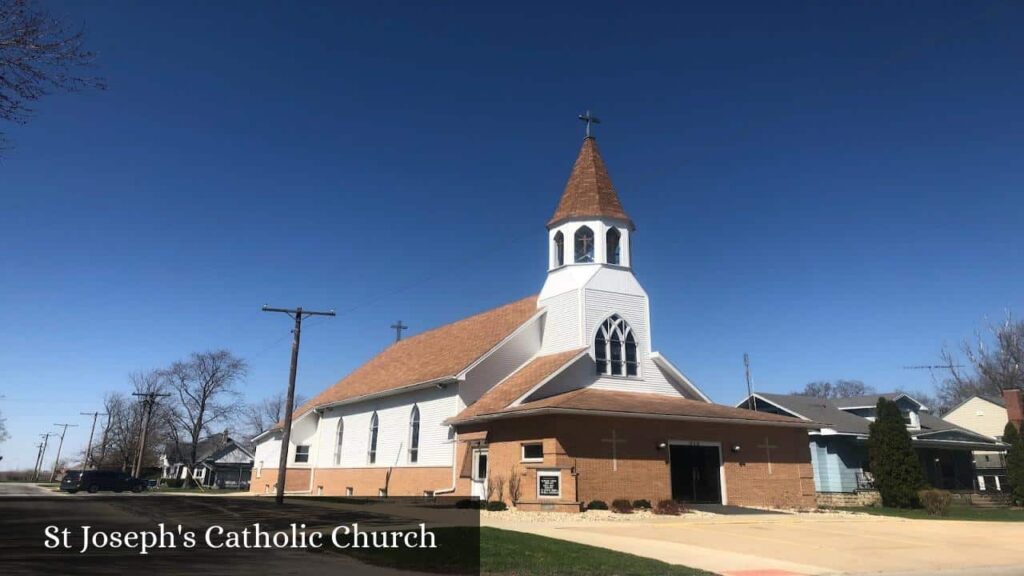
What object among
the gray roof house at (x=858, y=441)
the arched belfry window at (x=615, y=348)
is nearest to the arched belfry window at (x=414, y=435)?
the arched belfry window at (x=615, y=348)

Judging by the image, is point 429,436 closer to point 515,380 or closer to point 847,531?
point 515,380

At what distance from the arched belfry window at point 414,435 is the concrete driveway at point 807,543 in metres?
11.8

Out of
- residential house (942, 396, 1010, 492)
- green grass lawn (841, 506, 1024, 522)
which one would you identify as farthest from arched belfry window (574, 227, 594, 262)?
residential house (942, 396, 1010, 492)

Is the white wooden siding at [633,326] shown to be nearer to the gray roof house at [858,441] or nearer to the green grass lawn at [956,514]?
the green grass lawn at [956,514]

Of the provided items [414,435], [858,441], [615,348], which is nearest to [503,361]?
[615,348]

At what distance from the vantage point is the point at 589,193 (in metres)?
30.2

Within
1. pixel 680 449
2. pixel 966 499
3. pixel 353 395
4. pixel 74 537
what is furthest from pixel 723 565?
pixel 966 499

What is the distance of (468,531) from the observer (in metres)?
14.6

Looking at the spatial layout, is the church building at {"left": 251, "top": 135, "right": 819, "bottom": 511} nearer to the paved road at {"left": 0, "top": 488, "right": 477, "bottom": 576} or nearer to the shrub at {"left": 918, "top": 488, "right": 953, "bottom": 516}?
the shrub at {"left": 918, "top": 488, "right": 953, "bottom": 516}

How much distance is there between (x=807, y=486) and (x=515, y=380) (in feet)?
41.2

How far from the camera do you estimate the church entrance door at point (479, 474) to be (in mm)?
24578

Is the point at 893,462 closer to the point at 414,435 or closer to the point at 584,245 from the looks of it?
the point at 584,245

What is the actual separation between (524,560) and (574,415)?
11333 millimetres

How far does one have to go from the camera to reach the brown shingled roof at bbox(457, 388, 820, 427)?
72.3 ft
